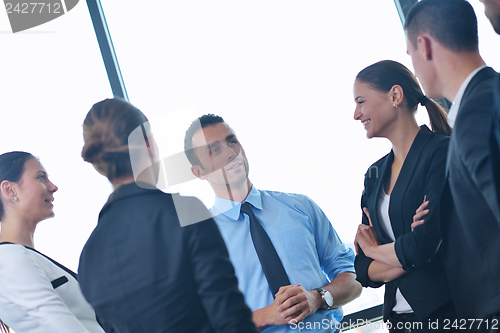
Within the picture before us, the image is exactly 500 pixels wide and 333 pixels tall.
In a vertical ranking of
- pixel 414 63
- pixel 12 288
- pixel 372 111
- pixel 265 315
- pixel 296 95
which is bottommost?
pixel 265 315

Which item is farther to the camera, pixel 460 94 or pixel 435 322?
pixel 435 322

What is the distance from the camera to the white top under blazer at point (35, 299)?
4.45ft

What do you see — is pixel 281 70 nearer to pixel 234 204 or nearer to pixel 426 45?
pixel 234 204

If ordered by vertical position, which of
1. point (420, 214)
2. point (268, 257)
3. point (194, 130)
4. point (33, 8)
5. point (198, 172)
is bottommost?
point (268, 257)

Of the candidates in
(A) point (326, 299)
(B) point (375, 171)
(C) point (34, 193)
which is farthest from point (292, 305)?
(C) point (34, 193)

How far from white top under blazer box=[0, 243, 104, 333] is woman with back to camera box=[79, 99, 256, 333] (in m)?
0.39

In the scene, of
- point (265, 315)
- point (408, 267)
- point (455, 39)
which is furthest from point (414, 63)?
point (265, 315)

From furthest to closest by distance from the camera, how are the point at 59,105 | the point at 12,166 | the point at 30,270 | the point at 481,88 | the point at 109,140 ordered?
the point at 59,105 < the point at 12,166 < the point at 30,270 < the point at 109,140 < the point at 481,88

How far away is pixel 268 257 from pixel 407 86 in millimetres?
1071

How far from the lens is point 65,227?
6.85ft

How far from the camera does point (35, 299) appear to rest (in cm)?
138

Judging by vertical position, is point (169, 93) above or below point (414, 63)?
above

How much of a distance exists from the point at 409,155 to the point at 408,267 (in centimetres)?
48

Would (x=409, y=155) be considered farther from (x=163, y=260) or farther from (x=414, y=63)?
(x=163, y=260)
